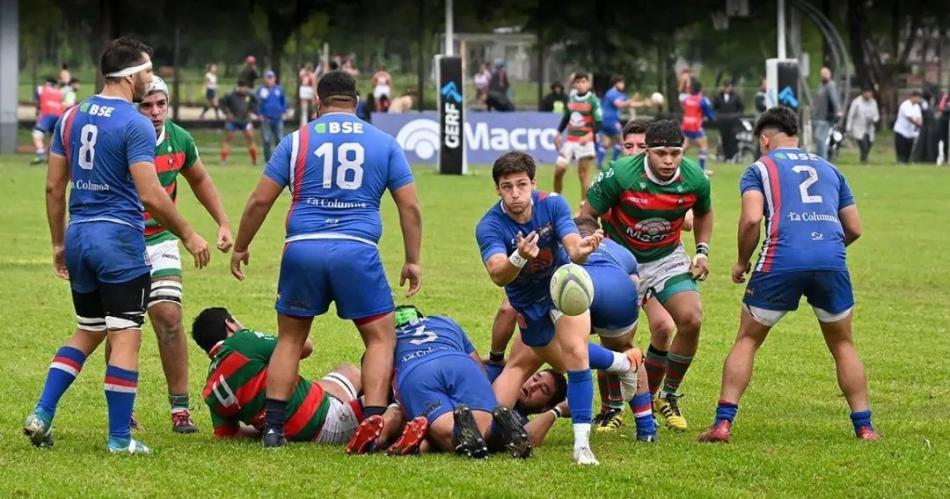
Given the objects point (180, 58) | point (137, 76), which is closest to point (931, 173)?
point (180, 58)

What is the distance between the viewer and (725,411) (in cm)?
846

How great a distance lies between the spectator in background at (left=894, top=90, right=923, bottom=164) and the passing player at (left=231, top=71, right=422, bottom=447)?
32370mm

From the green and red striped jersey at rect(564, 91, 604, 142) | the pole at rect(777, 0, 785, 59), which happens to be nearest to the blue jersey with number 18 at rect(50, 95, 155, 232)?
the green and red striped jersey at rect(564, 91, 604, 142)

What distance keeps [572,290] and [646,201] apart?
188 centimetres

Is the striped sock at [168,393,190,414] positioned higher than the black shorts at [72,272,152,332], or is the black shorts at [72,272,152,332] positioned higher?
the black shorts at [72,272,152,332]

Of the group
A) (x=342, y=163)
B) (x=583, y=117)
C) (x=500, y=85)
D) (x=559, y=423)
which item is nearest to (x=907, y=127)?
(x=500, y=85)

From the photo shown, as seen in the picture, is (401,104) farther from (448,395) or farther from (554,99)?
(448,395)

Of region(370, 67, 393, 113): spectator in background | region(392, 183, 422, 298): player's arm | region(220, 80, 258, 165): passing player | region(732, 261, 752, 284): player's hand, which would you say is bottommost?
region(732, 261, 752, 284): player's hand

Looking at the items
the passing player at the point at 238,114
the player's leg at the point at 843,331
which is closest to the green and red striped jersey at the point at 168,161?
the player's leg at the point at 843,331

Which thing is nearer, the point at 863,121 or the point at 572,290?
the point at 572,290

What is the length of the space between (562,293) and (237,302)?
7.08 metres

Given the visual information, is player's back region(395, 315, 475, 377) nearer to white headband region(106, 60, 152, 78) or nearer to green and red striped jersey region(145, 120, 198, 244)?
green and red striped jersey region(145, 120, 198, 244)

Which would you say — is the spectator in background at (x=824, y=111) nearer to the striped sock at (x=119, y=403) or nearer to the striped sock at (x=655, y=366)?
the striped sock at (x=655, y=366)

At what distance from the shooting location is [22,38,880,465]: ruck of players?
792cm
